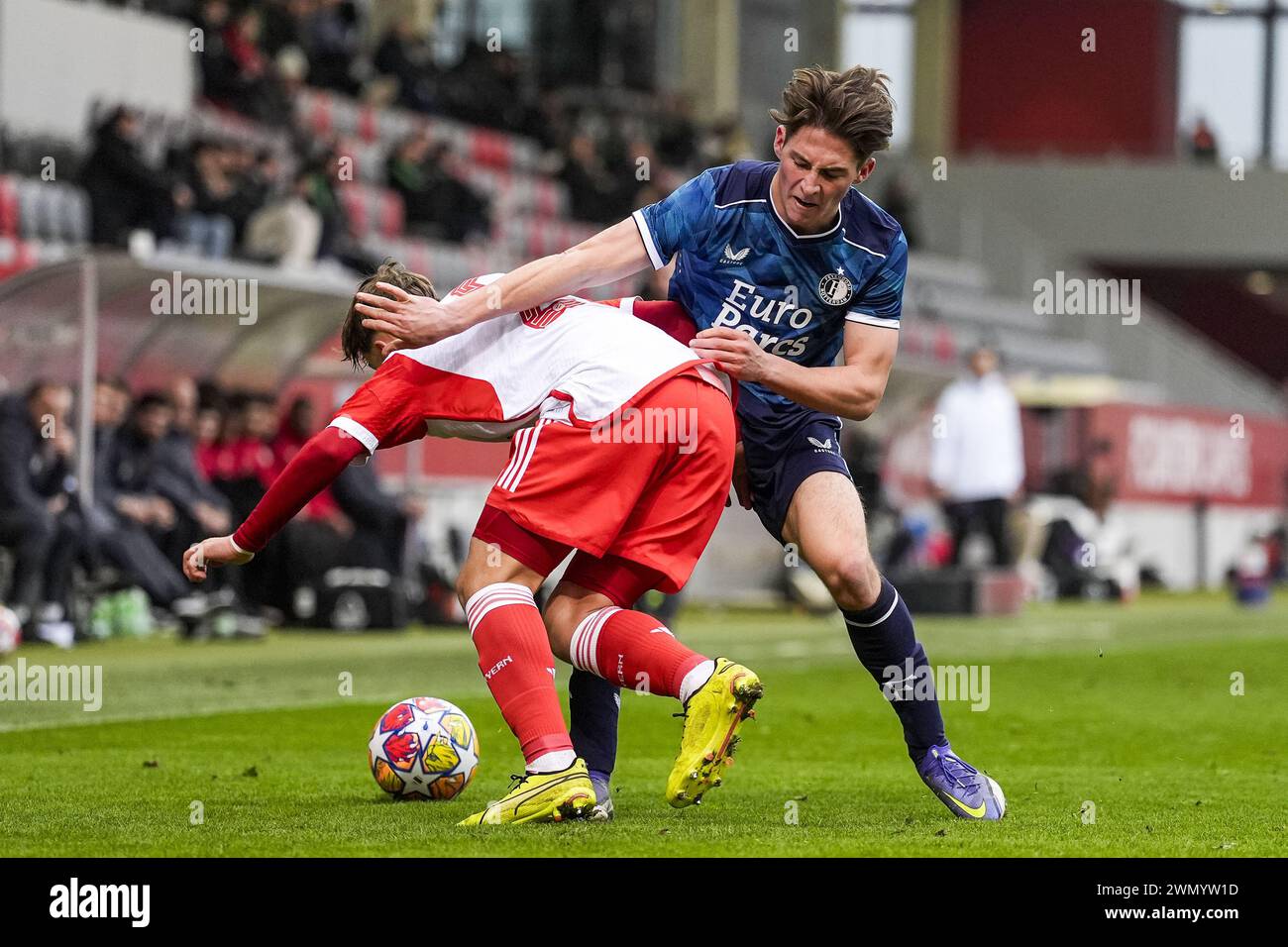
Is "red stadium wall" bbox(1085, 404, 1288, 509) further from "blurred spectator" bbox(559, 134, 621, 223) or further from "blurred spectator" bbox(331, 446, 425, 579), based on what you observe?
"blurred spectator" bbox(331, 446, 425, 579)

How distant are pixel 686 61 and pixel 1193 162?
33.2ft

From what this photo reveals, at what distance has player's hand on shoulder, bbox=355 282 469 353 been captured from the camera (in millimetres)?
5242

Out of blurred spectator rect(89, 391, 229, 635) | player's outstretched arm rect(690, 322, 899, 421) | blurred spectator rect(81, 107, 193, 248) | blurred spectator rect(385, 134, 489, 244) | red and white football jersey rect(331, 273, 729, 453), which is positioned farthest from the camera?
blurred spectator rect(385, 134, 489, 244)

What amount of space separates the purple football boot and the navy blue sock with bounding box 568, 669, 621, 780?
2.87ft

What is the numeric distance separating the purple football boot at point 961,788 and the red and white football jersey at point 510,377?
1338mm

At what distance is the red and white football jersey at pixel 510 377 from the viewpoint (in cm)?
530

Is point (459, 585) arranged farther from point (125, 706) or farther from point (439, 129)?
point (439, 129)

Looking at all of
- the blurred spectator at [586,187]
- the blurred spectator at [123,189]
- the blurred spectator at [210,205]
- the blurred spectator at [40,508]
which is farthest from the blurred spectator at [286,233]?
the blurred spectator at [586,187]

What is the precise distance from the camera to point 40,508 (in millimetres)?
12047

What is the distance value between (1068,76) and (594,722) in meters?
35.6

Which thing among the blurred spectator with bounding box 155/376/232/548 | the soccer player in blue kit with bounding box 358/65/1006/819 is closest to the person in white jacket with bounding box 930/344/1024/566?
the blurred spectator with bounding box 155/376/232/548

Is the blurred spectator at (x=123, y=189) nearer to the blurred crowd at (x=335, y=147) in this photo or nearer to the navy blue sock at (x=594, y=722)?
the blurred crowd at (x=335, y=147)

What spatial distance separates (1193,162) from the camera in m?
37.2
